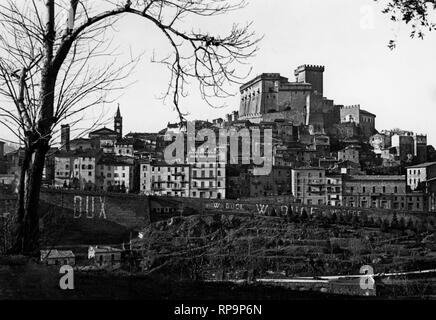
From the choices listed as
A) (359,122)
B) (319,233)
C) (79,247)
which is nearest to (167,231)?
(79,247)

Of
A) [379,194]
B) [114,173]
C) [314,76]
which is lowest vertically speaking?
[379,194]

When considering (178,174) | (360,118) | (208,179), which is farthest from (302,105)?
(178,174)

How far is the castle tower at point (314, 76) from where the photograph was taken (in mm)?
63247

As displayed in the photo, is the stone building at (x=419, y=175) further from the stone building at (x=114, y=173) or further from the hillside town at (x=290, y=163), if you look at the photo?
the stone building at (x=114, y=173)

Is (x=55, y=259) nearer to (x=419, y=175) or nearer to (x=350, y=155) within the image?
(x=419, y=175)

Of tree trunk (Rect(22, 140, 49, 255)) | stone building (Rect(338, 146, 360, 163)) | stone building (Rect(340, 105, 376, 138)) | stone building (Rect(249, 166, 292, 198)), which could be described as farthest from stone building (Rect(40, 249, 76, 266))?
stone building (Rect(340, 105, 376, 138))

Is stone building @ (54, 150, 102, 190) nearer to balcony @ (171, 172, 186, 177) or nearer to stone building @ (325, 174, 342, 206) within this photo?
balcony @ (171, 172, 186, 177)

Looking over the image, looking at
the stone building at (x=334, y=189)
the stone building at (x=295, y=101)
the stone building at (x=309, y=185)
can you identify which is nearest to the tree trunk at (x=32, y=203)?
the stone building at (x=309, y=185)

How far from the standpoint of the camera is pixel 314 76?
63.6 m

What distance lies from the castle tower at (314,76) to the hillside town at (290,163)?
10 centimetres

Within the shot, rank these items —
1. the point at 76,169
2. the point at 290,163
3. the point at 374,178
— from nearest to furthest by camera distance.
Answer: the point at 76,169, the point at 374,178, the point at 290,163

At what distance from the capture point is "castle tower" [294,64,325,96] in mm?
63247

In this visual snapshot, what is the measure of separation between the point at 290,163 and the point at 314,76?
18.6 meters
